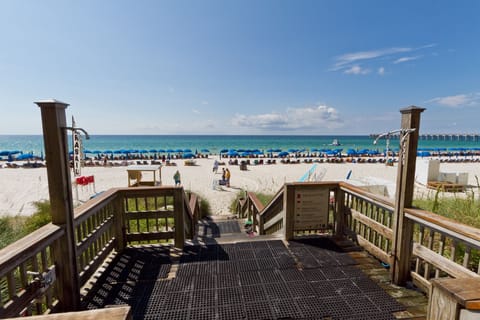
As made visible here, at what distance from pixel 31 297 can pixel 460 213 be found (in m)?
6.01

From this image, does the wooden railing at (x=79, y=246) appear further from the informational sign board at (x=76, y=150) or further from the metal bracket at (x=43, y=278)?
the informational sign board at (x=76, y=150)

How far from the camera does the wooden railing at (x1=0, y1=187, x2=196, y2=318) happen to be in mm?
1869

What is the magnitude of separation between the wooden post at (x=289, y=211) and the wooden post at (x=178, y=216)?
1805mm

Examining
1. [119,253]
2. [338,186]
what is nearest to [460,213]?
[338,186]

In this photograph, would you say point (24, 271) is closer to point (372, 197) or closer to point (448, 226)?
point (448, 226)

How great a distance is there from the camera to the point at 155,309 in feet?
8.57

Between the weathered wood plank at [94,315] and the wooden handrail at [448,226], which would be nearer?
the weathered wood plank at [94,315]

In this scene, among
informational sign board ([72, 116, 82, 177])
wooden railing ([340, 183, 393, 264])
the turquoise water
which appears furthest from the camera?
the turquoise water

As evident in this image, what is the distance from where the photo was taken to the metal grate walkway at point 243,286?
2584mm

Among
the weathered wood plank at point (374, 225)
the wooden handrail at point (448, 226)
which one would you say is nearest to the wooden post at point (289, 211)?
the weathered wood plank at point (374, 225)

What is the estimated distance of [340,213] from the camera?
4426 millimetres

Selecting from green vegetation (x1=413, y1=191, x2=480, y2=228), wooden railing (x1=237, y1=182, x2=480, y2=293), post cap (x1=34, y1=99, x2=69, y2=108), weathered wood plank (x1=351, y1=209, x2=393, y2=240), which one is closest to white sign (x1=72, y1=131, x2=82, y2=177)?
post cap (x1=34, y1=99, x2=69, y2=108)

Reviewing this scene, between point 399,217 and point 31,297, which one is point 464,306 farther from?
point 31,297

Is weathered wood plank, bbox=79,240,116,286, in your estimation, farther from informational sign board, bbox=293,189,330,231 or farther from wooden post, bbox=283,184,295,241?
informational sign board, bbox=293,189,330,231
